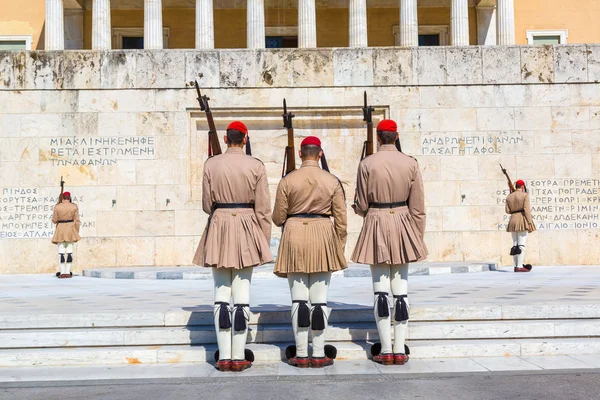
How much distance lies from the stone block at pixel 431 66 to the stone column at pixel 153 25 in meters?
8.77

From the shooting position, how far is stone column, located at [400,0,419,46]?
79.7 feet

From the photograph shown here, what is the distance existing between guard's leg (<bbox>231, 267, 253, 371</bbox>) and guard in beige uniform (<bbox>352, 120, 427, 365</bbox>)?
108 cm

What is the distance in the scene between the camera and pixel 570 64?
65.8ft

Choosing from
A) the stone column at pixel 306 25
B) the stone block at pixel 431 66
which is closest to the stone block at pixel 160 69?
the stone column at pixel 306 25

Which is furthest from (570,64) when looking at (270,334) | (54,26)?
(54,26)

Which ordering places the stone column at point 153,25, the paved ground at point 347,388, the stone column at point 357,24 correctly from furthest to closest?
the stone column at point 357,24
the stone column at point 153,25
the paved ground at point 347,388

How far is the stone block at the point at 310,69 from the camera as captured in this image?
786 inches

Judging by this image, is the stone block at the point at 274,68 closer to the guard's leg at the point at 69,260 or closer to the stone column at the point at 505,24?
the guard's leg at the point at 69,260

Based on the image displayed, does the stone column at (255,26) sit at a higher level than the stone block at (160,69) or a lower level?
higher

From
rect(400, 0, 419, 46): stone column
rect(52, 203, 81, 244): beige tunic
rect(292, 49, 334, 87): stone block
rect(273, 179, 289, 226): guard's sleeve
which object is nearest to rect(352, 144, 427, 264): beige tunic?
rect(273, 179, 289, 226): guard's sleeve

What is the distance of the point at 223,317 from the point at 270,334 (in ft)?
3.87

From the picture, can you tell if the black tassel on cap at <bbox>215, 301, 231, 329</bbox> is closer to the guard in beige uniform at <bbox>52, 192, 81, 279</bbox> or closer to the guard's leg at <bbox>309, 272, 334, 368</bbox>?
the guard's leg at <bbox>309, 272, 334, 368</bbox>

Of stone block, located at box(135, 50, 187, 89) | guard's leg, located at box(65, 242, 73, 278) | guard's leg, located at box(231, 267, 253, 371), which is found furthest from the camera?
stone block, located at box(135, 50, 187, 89)

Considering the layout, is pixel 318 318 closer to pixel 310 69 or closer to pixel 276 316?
pixel 276 316
